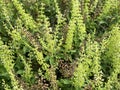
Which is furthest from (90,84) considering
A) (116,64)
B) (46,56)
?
(46,56)

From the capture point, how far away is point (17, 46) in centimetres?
398

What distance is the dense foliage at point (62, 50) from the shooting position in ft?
11.2

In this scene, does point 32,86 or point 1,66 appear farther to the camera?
point 1,66

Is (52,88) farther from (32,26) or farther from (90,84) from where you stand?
(32,26)

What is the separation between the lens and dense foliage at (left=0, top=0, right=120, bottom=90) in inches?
134

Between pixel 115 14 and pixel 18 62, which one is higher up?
pixel 115 14

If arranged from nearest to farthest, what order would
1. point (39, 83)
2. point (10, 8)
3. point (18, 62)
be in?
point (39, 83)
point (18, 62)
point (10, 8)

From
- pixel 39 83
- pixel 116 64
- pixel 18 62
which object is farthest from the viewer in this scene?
pixel 18 62

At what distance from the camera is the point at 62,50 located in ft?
12.9

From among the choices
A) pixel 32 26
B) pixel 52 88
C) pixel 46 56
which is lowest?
pixel 52 88

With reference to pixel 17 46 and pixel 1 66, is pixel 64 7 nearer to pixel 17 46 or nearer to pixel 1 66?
pixel 17 46

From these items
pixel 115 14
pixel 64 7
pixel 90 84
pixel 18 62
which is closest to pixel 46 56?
pixel 18 62

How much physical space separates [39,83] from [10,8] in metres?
1.48

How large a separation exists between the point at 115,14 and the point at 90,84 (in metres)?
1.52
